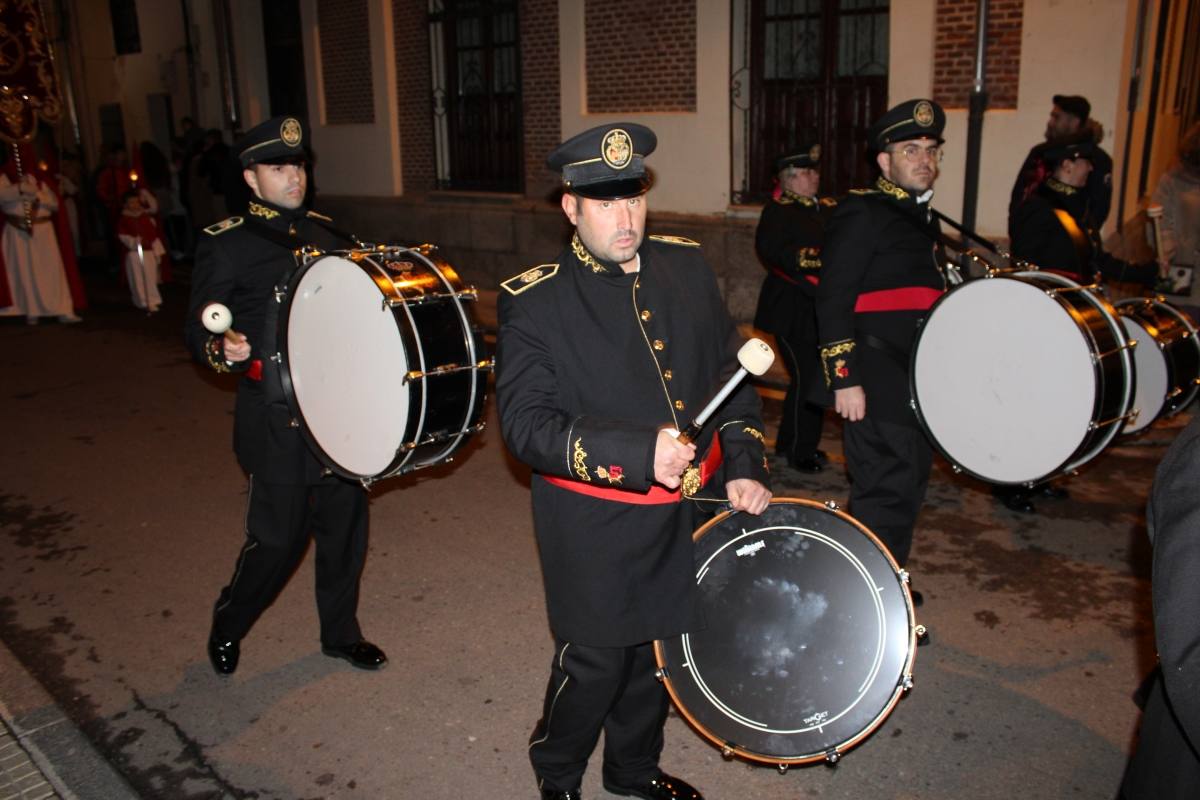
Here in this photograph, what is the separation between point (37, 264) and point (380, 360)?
35.1ft

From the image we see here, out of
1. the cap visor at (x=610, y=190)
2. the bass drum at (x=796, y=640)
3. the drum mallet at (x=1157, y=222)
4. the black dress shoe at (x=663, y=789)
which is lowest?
the black dress shoe at (x=663, y=789)

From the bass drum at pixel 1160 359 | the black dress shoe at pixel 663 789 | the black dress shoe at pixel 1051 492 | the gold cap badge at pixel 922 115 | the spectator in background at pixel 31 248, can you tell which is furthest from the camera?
the spectator in background at pixel 31 248

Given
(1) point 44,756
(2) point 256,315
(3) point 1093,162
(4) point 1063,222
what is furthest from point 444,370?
(3) point 1093,162

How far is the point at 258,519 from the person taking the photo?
3988mm

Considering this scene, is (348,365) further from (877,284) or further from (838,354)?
(877,284)

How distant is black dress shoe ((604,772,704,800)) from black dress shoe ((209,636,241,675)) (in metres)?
1.81

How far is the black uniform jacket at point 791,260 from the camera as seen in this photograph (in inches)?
248

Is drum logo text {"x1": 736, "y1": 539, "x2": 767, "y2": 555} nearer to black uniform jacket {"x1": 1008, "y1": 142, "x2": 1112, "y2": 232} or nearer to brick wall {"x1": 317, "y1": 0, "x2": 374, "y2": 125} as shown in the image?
black uniform jacket {"x1": 1008, "y1": 142, "x2": 1112, "y2": 232}

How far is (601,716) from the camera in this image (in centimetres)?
305

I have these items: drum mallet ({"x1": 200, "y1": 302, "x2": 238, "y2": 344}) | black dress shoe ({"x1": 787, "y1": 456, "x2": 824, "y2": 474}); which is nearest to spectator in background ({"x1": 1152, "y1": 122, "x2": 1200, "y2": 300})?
black dress shoe ({"x1": 787, "y1": 456, "x2": 824, "y2": 474})

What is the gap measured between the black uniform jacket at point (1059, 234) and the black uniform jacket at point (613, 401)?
3406 mm

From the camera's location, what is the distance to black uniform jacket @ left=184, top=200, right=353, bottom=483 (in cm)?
384

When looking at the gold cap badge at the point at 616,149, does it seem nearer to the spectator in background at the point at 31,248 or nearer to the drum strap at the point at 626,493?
the drum strap at the point at 626,493

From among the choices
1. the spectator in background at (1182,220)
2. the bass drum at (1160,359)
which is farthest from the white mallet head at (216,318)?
the spectator in background at (1182,220)
